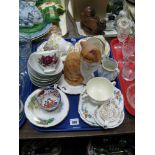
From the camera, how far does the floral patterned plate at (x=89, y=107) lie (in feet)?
2.77

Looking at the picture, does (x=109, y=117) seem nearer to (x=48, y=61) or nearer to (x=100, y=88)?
(x=100, y=88)

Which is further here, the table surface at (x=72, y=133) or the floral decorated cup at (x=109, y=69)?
the floral decorated cup at (x=109, y=69)

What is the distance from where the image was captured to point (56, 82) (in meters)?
0.93

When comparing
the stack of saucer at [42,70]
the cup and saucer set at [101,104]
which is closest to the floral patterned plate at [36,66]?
the stack of saucer at [42,70]

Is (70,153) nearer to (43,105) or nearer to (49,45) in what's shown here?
(43,105)

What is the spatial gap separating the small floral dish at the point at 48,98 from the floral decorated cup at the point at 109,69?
194mm

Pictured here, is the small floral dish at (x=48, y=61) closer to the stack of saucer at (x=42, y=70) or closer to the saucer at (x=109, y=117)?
the stack of saucer at (x=42, y=70)

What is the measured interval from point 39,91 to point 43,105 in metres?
0.06

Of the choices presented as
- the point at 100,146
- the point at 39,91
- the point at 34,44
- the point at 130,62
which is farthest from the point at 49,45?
the point at 100,146

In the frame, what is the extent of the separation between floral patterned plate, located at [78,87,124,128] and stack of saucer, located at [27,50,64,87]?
0.12 metres

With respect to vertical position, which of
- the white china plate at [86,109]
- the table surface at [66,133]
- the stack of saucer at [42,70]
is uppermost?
the stack of saucer at [42,70]

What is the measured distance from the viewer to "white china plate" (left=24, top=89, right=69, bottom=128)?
0.83 metres

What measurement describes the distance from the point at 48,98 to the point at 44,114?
57mm

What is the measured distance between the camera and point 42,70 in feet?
2.95
